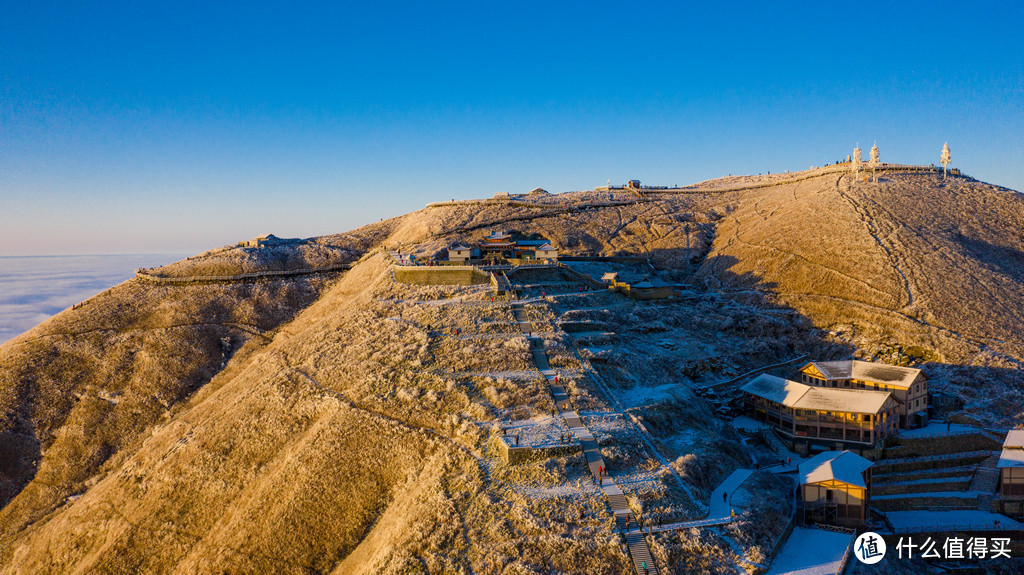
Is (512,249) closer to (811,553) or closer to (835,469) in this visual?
(835,469)

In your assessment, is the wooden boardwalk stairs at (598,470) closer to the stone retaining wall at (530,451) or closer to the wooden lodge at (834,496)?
the stone retaining wall at (530,451)

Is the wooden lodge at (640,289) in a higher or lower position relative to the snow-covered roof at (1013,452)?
higher

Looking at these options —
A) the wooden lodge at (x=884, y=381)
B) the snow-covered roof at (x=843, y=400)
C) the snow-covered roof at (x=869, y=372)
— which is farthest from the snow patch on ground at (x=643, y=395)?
the snow-covered roof at (x=869, y=372)

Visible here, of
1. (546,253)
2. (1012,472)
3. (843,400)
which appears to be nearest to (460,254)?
(546,253)

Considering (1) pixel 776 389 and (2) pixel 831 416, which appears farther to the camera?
(1) pixel 776 389

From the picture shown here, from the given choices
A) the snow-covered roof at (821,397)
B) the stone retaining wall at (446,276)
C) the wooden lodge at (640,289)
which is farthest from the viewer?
the wooden lodge at (640,289)

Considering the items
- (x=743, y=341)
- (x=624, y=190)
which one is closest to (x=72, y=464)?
(x=743, y=341)

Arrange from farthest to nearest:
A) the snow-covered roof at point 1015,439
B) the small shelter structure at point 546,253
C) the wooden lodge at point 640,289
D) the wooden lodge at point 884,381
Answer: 1. the small shelter structure at point 546,253
2. the wooden lodge at point 640,289
3. the wooden lodge at point 884,381
4. the snow-covered roof at point 1015,439

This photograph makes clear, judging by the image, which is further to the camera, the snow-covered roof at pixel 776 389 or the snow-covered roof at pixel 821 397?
the snow-covered roof at pixel 776 389
